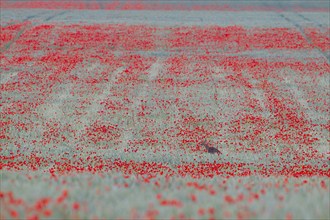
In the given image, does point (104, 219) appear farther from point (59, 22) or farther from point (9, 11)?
point (9, 11)

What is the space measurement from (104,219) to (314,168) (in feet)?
45.2

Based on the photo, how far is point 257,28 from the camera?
5841 cm

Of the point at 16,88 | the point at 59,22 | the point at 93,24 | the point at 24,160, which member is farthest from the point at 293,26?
the point at 24,160

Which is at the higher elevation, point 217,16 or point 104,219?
point 104,219

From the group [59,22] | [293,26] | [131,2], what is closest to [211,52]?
[293,26]

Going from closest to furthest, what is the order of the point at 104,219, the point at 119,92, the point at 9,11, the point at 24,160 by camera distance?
the point at 104,219, the point at 24,160, the point at 119,92, the point at 9,11

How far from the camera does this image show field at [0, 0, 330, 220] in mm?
8211

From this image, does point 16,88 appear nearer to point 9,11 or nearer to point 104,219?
point 104,219

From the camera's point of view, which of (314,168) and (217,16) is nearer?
(314,168)

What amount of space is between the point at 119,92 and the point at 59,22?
99.0ft

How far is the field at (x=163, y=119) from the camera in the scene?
8.21m

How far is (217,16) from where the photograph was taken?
71750 mm

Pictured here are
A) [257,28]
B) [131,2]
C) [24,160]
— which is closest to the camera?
[24,160]

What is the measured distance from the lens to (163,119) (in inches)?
1096
